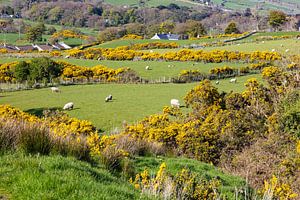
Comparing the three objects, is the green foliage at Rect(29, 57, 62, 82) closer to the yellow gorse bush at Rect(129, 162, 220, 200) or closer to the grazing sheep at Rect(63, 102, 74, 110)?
the grazing sheep at Rect(63, 102, 74, 110)

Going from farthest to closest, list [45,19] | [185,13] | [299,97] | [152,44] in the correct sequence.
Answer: [185,13], [45,19], [152,44], [299,97]

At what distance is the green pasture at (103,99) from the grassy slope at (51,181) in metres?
12.5

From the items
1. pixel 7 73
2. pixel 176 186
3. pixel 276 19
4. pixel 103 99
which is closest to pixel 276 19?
pixel 276 19

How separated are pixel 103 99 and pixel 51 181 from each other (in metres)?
21.1

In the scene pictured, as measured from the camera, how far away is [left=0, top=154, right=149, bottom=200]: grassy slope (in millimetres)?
5023

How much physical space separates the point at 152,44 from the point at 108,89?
118 feet

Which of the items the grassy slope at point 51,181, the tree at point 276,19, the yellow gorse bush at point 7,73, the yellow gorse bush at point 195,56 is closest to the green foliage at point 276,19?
the tree at point 276,19

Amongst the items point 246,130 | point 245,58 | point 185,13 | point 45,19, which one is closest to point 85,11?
point 45,19

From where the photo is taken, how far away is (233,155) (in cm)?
1485

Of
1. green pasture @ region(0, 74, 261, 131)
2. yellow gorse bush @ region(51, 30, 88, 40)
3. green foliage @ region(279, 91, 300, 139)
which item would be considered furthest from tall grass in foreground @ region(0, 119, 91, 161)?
yellow gorse bush @ region(51, 30, 88, 40)

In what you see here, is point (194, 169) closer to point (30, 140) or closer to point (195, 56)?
point (30, 140)

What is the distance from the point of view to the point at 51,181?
17.4ft

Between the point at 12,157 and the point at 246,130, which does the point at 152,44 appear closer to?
the point at 246,130

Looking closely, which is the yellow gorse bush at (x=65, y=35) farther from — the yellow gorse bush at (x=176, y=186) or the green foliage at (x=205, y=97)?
the yellow gorse bush at (x=176, y=186)
